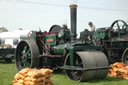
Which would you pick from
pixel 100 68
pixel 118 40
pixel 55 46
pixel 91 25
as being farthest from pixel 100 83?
pixel 91 25

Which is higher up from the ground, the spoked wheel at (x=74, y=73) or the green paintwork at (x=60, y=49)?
the green paintwork at (x=60, y=49)

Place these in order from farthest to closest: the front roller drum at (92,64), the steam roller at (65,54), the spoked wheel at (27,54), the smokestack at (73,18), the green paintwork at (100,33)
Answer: the green paintwork at (100,33) → the spoked wheel at (27,54) → the smokestack at (73,18) → the steam roller at (65,54) → the front roller drum at (92,64)

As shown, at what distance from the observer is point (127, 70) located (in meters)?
6.99

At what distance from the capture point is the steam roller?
6133 millimetres

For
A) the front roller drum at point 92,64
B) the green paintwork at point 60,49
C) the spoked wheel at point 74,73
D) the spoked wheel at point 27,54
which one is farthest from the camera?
the spoked wheel at point 27,54

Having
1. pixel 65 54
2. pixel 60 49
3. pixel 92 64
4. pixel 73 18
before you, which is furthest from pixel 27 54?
pixel 92 64

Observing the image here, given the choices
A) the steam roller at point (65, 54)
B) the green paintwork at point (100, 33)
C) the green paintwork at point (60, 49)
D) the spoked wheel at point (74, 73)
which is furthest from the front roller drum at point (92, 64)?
the green paintwork at point (100, 33)

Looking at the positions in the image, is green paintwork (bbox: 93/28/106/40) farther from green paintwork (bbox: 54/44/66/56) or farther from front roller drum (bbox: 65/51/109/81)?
front roller drum (bbox: 65/51/109/81)

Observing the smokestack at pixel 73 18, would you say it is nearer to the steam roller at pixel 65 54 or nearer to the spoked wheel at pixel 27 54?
the steam roller at pixel 65 54

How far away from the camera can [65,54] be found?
727 cm

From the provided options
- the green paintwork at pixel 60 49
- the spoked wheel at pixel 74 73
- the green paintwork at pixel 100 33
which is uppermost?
the green paintwork at pixel 100 33

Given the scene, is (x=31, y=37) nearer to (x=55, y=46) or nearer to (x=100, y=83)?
(x=55, y=46)

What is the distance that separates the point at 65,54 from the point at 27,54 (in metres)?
1.82

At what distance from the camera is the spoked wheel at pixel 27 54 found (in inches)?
308
